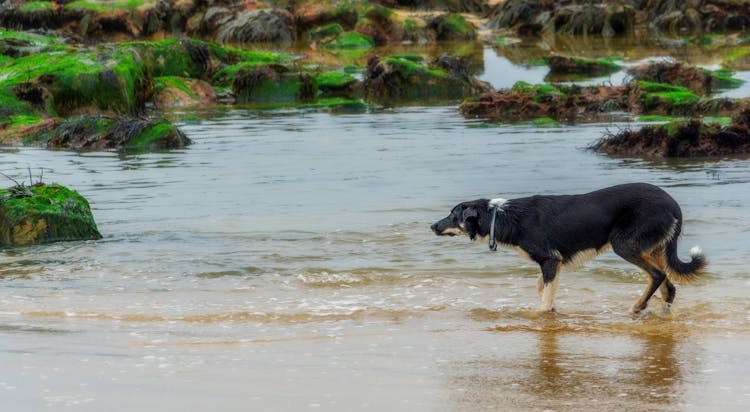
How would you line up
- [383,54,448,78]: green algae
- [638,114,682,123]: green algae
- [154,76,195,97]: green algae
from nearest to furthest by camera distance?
1. [638,114,682,123]: green algae
2. [154,76,195,97]: green algae
3. [383,54,448,78]: green algae

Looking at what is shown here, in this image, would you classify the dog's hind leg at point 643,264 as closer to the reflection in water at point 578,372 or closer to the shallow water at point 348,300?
the shallow water at point 348,300

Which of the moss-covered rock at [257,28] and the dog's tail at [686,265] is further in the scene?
the moss-covered rock at [257,28]

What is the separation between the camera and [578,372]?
264 inches

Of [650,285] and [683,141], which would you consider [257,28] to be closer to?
[683,141]

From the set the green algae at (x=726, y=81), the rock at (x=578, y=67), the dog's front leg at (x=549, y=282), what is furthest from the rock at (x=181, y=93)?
the dog's front leg at (x=549, y=282)

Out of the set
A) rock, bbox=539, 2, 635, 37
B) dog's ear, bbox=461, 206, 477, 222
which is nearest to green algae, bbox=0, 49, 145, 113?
dog's ear, bbox=461, 206, 477, 222

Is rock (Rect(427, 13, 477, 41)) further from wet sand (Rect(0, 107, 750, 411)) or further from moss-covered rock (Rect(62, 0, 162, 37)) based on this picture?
wet sand (Rect(0, 107, 750, 411))

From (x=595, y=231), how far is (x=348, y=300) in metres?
2.08

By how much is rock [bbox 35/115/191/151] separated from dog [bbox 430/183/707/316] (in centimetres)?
1106

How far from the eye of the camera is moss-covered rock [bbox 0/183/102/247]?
11492 mm

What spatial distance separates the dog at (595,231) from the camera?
8344 mm

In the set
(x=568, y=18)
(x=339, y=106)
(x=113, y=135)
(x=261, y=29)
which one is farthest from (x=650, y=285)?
(x=568, y=18)

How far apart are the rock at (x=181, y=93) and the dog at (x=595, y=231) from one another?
17532mm

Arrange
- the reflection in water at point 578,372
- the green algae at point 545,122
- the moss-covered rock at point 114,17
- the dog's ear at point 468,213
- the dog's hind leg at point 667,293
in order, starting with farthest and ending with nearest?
the moss-covered rock at point 114,17 < the green algae at point 545,122 < the dog's ear at point 468,213 < the dog's hind leg at point 667,293 < the reflection in water at point 578,372
